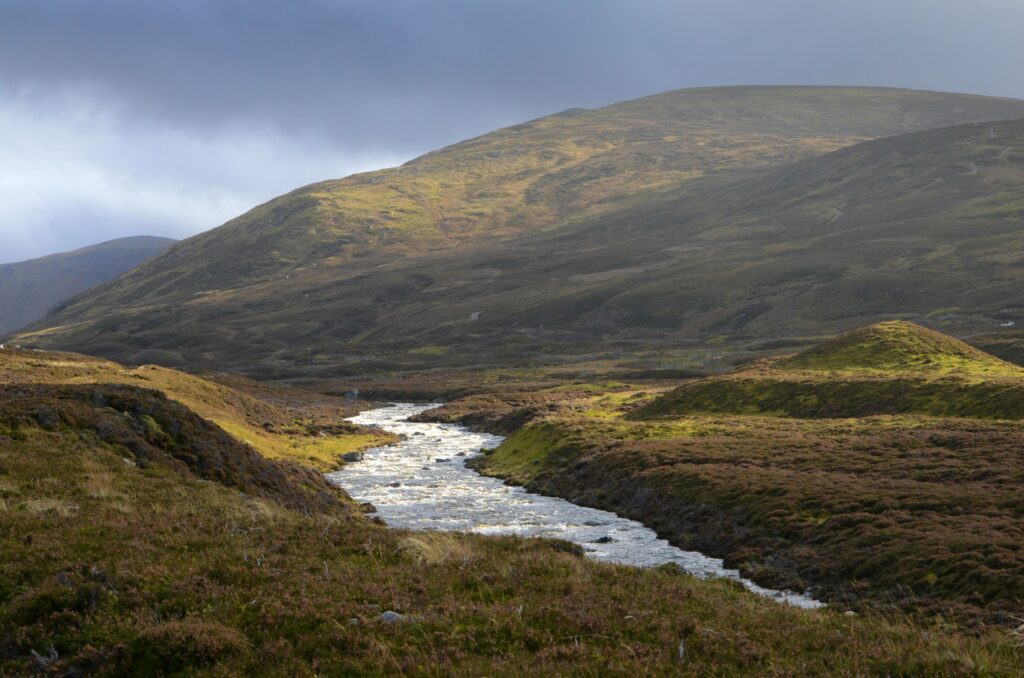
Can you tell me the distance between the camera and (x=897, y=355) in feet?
284

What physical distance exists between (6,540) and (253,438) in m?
48.4

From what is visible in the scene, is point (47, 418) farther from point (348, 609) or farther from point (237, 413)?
point (237, 413)

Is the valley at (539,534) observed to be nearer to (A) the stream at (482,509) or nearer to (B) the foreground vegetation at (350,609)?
(B) the foreground vegetation at (350,609)

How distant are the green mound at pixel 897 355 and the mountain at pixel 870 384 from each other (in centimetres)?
9

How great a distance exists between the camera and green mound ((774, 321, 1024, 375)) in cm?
8088

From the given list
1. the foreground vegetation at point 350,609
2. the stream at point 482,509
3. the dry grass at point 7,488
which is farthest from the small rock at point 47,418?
the stream at point 482,509

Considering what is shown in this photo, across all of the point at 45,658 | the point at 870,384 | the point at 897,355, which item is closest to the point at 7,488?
the point at 45,658

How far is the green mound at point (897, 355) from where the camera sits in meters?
A: 80.9

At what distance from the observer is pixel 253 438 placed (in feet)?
213

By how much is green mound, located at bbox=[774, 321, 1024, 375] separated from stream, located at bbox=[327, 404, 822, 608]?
126 ft

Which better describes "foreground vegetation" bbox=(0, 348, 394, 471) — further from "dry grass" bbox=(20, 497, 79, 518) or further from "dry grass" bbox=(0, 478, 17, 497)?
"dry grass" bbox=(20, 497, 79, 518)

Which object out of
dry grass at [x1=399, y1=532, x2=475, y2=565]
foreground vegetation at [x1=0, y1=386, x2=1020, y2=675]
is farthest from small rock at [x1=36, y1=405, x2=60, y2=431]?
dry grass at [x1=399, y1=532, x2=475, y2=565]

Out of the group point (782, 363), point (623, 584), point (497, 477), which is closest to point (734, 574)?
point (623, 584)

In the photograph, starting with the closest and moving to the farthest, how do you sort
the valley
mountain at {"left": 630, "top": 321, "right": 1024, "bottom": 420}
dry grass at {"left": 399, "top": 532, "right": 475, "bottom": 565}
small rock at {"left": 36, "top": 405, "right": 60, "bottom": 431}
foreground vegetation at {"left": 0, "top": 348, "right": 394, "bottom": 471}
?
1. the valley
2. dry grass at {"left": 399, "top": 532, "right": 475, "bottom": 565}
3. small rock at {"left": 36, "top": 405, "right": 60, "bottom": 431}
4. mountain at {"left": 630, "top": 321, "right": 1024, "bottom": 420}
5. foreground vegetation at {"left": 0, "top": 348, "right": 394, "bottom": 471}
